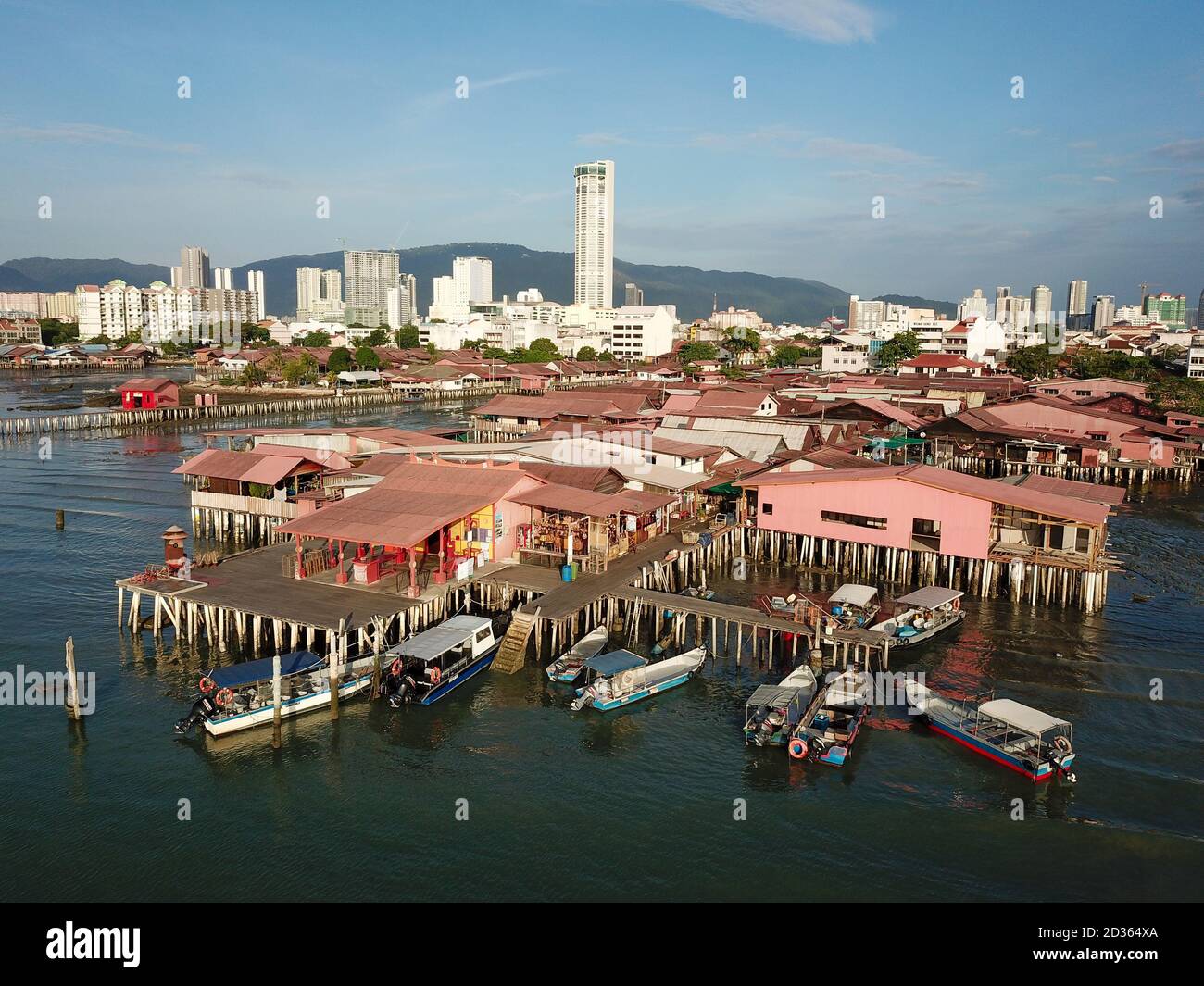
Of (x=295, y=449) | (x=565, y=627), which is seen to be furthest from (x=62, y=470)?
(x=565, y=627)

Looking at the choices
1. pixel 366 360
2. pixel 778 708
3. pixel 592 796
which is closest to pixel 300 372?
pixel 366 360

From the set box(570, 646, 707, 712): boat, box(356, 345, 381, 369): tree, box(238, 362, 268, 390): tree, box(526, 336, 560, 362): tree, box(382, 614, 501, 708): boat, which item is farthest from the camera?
box(526, 336, 560, 362): tree

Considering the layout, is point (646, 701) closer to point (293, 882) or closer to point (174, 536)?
point (293, 882)

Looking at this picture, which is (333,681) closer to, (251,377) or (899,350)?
(251,377)

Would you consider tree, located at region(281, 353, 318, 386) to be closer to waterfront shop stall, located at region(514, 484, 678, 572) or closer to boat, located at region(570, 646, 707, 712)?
waterfront shop stall, located at region(514, 484, 678, 572)

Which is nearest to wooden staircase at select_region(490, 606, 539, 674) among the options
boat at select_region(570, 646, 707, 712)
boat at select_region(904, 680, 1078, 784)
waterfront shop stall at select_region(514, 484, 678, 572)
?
boat at select_region(570, 646, 707, 712)

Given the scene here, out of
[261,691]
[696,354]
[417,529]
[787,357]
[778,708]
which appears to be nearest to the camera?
[778,708]
